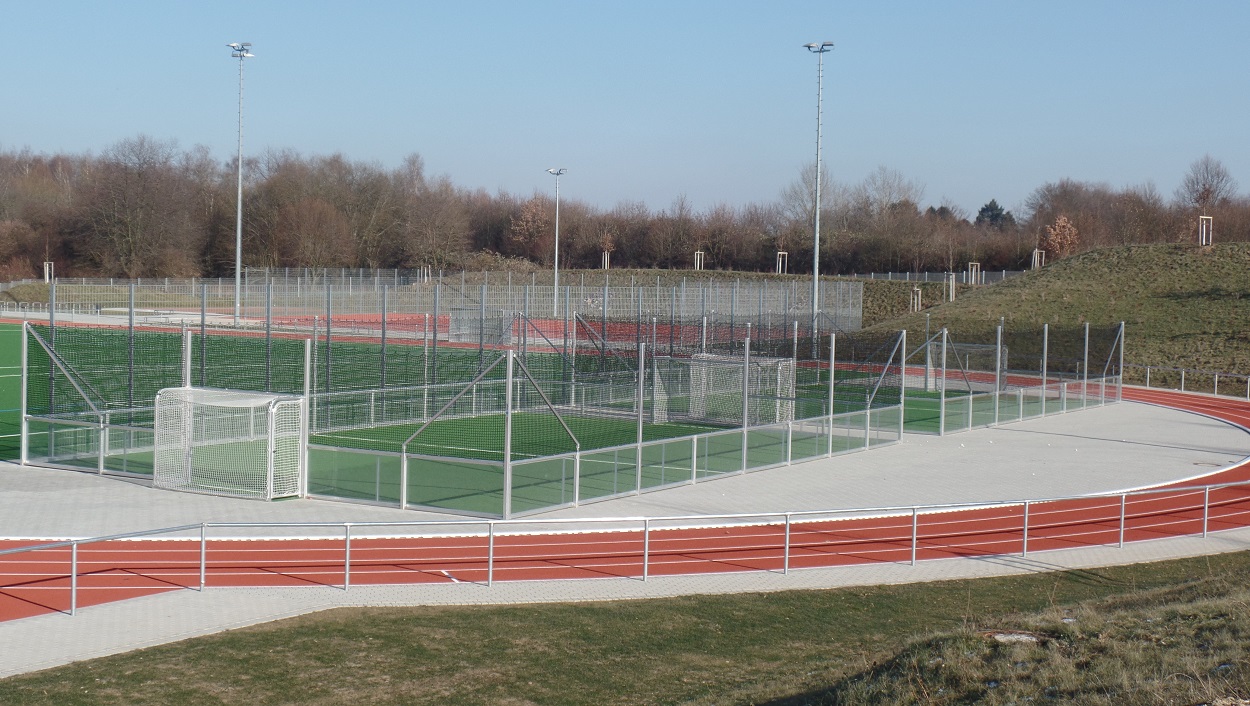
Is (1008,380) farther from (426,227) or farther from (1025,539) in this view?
(426,227)

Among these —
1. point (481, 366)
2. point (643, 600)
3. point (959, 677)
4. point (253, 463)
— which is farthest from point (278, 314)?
point (959, 677)

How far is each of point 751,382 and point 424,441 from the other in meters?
6.74

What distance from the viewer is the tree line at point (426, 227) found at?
7369cm

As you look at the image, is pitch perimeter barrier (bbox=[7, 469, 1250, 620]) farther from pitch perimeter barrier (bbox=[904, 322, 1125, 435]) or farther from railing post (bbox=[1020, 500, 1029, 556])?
pitch perimeter barrier (bbox=[904, 322, 1125, 435])

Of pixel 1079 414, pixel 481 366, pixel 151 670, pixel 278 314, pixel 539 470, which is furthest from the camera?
pixel 278 314

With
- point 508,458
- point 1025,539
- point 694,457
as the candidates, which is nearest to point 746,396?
point 694,457

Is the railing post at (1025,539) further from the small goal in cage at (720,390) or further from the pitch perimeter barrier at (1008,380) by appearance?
Answer: the pitch perimeter barrier at (1008,380)

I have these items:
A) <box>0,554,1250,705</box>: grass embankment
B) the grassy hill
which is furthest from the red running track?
the grassy hill

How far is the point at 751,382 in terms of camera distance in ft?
76.5

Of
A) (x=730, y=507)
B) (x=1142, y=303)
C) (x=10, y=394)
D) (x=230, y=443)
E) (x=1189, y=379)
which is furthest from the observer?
(x=1142, y=303)

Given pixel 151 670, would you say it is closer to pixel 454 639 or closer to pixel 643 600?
pixel 454 639

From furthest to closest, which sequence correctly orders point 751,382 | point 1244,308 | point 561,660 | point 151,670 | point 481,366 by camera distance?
point 1244,308
point 481,366
point 751,382
point 561,660
point 151,670

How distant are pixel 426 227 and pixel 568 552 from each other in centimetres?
6868

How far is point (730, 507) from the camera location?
17953mm
